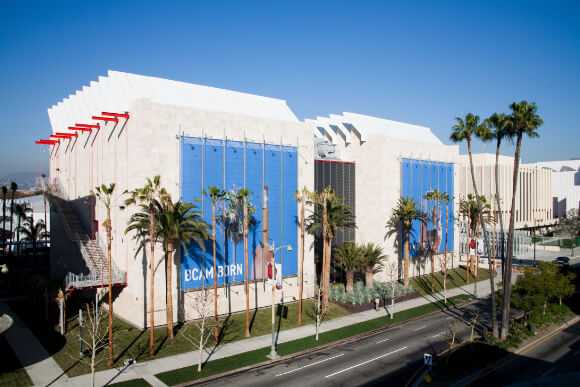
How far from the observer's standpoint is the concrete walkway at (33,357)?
1230 inches

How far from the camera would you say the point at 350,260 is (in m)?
56.8

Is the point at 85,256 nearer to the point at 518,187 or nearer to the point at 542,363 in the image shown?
the point at 542,363

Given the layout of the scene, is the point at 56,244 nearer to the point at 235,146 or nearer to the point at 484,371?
the point at 235,146

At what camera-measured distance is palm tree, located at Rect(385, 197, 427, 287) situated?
5978 cm

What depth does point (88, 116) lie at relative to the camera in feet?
170

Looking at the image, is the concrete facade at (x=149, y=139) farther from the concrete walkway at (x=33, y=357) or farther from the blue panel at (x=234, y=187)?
the concrete walkway at (x=33, y=357)

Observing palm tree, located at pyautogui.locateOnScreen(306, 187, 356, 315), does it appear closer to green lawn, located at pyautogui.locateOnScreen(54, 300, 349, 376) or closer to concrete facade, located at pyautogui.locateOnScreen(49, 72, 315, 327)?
green lawn, located at pyautogui.locateOnScreen(54, 300, 349, 376)

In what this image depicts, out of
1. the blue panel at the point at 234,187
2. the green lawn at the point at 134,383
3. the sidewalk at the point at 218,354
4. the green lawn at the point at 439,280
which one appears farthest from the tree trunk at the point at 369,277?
the green lawn at the point at 134,383

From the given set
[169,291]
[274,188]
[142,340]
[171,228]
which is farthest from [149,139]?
[142,340]

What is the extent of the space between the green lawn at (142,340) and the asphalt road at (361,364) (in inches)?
274

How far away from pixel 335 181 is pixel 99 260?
101 ft

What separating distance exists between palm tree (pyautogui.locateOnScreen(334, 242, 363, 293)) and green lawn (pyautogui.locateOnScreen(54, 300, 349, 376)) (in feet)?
28.8

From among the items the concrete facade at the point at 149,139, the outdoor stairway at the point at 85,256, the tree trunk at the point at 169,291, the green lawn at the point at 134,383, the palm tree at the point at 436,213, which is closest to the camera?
the green lawn at the point at 134,383

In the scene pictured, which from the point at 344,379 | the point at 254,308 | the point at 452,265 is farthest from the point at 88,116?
the point at 452,265
